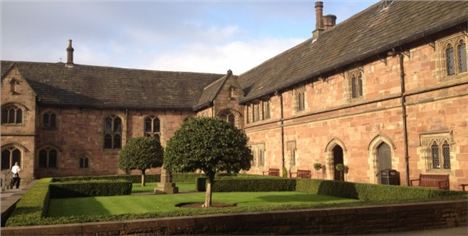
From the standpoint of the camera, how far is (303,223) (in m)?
11.2

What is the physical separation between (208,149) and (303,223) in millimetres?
7649

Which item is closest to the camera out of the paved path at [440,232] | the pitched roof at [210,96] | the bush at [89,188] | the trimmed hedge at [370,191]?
the paved path at [440,232]

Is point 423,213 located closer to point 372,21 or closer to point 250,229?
point 250,229

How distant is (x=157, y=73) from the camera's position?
48344mm

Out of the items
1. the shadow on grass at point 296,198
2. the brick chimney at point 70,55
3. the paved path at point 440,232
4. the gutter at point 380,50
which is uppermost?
the brick chimney at point 70,55

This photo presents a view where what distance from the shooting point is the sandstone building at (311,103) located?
18.8 metres

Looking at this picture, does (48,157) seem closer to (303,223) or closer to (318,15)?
(318,15)

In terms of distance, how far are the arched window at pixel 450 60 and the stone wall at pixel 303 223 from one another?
23.7ft

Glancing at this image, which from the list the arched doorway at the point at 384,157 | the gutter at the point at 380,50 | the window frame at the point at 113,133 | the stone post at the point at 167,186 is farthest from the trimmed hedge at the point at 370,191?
the window frame at the point at 113,133

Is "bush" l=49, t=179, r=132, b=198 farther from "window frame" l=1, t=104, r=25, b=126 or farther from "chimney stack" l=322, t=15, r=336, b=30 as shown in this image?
"chimney stack" l=322, t=15, r=336, b=30

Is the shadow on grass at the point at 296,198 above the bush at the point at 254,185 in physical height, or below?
below

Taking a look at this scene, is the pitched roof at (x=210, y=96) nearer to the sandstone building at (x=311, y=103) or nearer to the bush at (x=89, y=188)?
the sandstone building at (x=311, y=103)

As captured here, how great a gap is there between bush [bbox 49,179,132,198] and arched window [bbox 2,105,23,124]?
1561 centimetres

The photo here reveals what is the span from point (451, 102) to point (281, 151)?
15704 millimetres
